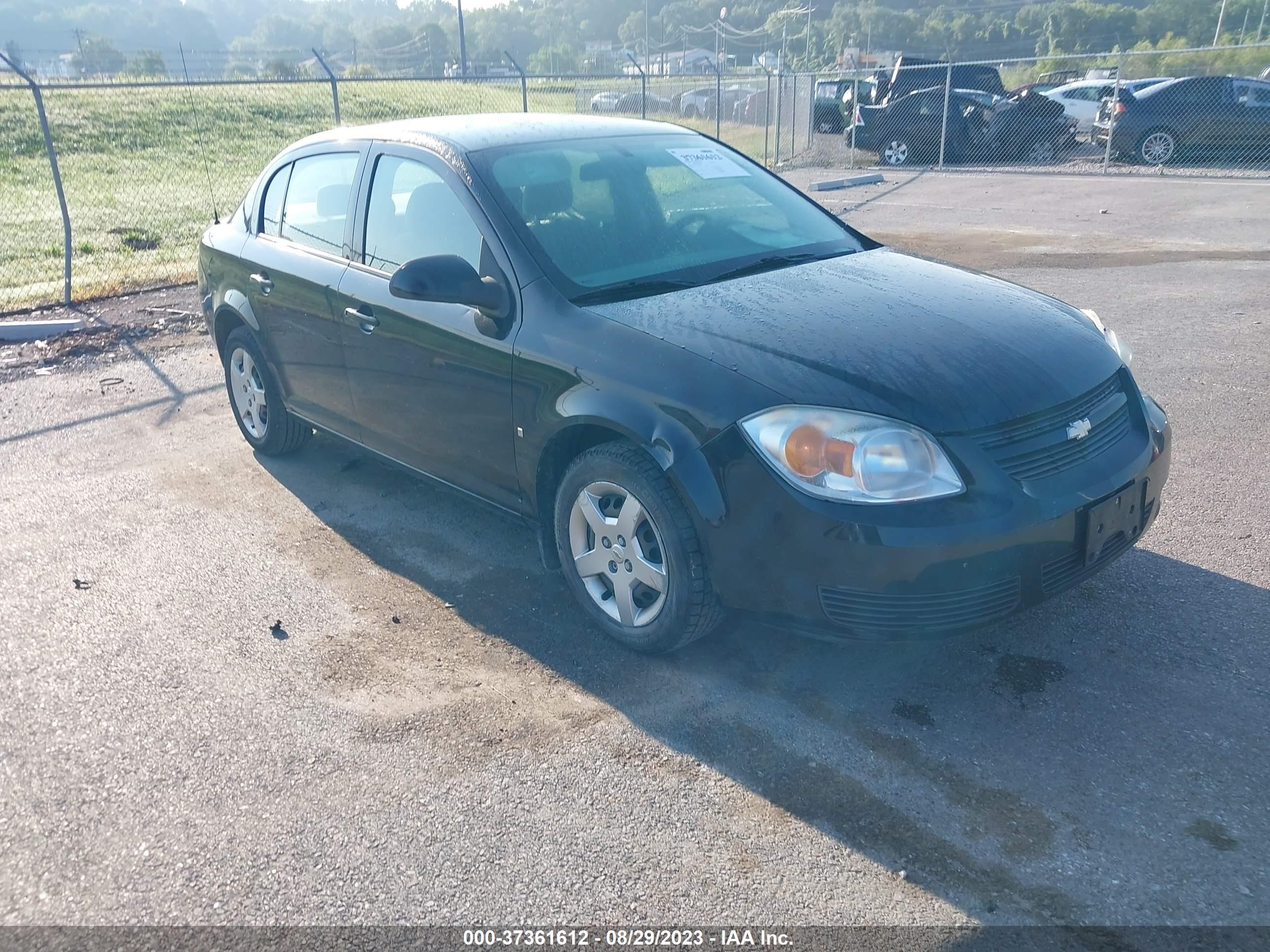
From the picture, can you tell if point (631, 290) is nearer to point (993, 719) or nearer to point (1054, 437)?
point (1054, 437)

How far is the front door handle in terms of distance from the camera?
427cm

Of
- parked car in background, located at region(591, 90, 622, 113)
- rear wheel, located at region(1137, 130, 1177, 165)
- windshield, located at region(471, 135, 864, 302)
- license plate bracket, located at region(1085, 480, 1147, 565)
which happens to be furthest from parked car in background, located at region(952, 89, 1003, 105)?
license plate bracket, located at region(1085, 480, 1147, 565)

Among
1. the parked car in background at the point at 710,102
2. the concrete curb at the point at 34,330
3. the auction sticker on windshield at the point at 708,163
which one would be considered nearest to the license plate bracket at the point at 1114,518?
the auction sticker on windshield at the point at 708,163

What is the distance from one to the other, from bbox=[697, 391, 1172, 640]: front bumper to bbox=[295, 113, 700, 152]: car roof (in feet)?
6.20

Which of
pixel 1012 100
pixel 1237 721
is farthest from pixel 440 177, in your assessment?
pixel 1012 100

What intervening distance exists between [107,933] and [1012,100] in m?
20.5

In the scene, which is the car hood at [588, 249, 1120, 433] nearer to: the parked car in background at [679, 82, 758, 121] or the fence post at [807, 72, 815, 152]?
the fence post at [807, 72, 815, 152]

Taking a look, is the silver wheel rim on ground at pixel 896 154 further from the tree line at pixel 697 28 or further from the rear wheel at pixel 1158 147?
the tree line at pixel 697 28

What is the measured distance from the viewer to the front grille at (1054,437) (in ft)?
9.93

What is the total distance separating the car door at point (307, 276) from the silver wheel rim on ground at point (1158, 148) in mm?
16555

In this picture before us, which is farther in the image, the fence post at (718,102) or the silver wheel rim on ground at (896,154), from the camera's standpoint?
the silver wheel rim on ground at (896,154)

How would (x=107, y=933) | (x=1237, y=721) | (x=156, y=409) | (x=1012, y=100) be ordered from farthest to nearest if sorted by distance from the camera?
(x=1012, y=100), (x=156, y=409), (x=1237, y=721), (x=107, y=933)

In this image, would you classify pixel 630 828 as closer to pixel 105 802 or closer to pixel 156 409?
pixel 105 802

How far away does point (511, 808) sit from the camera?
114 inches
